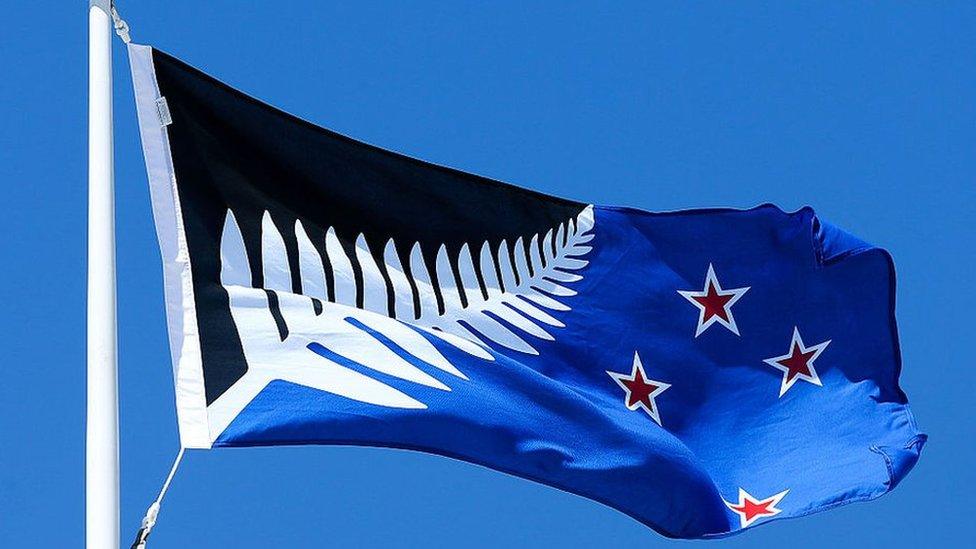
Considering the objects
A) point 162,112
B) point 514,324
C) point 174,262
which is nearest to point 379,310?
point 514,324

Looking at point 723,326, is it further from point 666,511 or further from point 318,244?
point 318,244

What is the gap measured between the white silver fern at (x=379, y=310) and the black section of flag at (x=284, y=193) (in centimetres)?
8

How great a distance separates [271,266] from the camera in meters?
11.8

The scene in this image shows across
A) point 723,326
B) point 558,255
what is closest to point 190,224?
point 558,255

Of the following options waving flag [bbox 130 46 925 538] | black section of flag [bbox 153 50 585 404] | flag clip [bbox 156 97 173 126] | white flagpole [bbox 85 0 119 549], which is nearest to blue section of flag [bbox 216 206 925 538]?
waving flag [bbox 130 46 925 538]

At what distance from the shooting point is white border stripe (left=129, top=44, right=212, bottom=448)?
33.8 ft

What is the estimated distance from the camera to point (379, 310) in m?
12.3

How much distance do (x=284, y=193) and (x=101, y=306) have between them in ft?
8.64

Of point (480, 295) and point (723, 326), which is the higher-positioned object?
point (723, 326)

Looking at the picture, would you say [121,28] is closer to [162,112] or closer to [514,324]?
[162,112]

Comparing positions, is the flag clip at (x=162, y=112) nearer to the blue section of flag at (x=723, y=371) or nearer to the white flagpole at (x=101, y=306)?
the white flagpole at (x=101, y=306)

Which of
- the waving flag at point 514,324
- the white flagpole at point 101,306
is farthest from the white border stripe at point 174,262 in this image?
the white flagpole at point 101,306

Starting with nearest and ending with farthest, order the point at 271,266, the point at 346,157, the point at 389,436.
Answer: the point at 389,436, the point at 271,266, the point at 346,157

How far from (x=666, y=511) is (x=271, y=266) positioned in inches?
133
